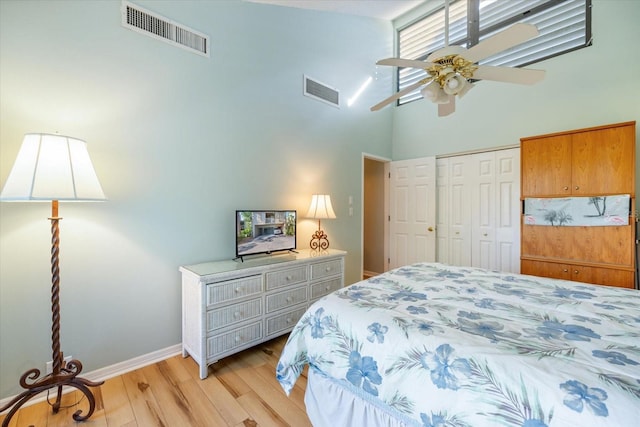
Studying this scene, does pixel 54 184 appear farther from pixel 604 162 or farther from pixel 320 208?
pixel 604 162

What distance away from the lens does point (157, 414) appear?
1.58 m

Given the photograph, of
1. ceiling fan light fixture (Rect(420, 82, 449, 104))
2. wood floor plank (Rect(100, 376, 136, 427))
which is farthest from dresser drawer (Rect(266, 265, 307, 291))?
ceiling fan light fixture (Rect(420, 82, 449, 104))

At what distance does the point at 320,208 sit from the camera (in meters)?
3.03

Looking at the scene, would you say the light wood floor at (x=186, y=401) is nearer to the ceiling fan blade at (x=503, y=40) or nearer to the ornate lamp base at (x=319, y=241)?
the ornate lamp base at (x=319, y=241)

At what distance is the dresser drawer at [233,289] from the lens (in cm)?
194

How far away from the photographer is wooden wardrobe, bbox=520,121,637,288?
7.68 feet

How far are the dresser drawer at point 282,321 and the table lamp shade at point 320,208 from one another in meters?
0.97

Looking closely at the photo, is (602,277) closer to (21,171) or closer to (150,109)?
(150,109)

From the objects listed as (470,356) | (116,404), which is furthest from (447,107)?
(116,404)

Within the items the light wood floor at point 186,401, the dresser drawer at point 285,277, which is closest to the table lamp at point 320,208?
the dresser drawer at point 285,277

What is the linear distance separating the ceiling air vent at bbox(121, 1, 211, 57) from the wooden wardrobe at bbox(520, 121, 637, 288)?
3.26 m

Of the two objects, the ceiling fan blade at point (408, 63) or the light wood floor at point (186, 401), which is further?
the ceiling fan blade at point (408, 63)

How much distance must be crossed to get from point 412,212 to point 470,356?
3.32 meters

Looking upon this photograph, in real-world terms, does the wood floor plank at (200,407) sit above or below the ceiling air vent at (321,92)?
below
